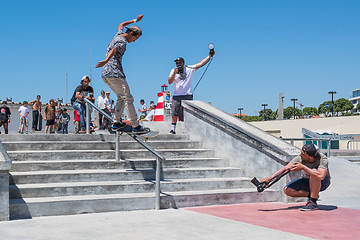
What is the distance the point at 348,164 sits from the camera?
10914 mm

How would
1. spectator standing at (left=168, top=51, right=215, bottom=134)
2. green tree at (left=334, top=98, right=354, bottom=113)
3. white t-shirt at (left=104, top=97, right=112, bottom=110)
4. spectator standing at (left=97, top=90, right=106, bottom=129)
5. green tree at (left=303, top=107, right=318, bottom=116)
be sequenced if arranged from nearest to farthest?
spectator standing at (left=168, top=51, right=215, bottom=134) < spectator standing at (left=97, top=90, right=106, bottom=129) < white t-shirt at (left=104, top=97, right=112, bottom=110) < green tree at (left=334, top=98, right=354, bottom=113) < green tree at (left=303, top=107, right=318, bottom=116)

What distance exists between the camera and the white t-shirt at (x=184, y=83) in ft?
33.4

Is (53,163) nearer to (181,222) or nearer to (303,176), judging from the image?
(181,222)

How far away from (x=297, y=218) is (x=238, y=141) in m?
2.70

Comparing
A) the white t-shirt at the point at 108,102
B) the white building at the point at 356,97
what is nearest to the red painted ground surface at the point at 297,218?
the white t-shirt at the point at 108,102

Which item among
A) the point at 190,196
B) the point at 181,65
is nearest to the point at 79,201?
the point at 190,196

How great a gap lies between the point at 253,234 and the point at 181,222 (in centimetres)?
109

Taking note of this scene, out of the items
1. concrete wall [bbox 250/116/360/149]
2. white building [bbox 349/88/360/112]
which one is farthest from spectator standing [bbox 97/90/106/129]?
white building [bbox 349/88/360/112]

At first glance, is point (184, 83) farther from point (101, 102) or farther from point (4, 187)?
point (101, 102)

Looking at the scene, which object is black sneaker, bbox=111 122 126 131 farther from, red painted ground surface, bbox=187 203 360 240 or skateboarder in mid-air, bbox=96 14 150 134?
red painted ground surface, bbox=187 203 360 240

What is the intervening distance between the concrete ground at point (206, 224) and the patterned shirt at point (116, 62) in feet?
7.46

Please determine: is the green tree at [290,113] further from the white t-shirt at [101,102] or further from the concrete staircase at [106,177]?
the concrete staircase at [106,177]

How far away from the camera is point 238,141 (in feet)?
27.9

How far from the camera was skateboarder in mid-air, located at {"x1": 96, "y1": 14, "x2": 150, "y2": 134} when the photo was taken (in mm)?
7043
